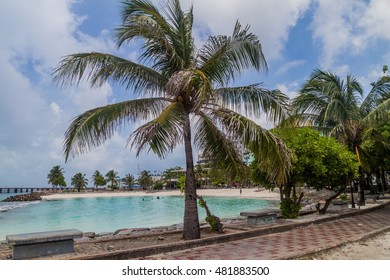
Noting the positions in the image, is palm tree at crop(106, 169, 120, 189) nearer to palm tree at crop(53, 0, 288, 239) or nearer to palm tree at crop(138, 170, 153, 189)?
palm tree at crop(138, 170, 153, 189)

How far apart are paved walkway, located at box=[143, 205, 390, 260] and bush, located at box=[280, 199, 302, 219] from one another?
182cm

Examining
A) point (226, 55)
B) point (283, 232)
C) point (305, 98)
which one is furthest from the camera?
Result: point (305, 98)

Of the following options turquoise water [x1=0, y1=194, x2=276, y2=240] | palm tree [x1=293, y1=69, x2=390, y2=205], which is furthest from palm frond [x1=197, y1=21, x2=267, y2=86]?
turquoise water [x1=0, y1=194, x2=276, y2=240]

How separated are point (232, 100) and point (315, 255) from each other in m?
4.17

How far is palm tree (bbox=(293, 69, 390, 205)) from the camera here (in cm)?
1556

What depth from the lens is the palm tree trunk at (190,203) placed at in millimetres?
8359

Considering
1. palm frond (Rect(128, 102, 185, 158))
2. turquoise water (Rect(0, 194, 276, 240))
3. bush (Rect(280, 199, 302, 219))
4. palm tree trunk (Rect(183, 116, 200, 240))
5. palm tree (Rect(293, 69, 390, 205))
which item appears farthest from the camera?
turquoise water (Rect(0, 194, 276, 240))

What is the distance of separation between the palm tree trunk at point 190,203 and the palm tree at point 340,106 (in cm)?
865

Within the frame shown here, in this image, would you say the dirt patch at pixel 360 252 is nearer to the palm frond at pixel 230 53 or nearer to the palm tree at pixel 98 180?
the palm frond at pixel 230 53

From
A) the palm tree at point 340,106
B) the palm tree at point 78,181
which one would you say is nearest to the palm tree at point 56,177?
the palm tree at point 78,181

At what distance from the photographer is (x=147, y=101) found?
310 inches
